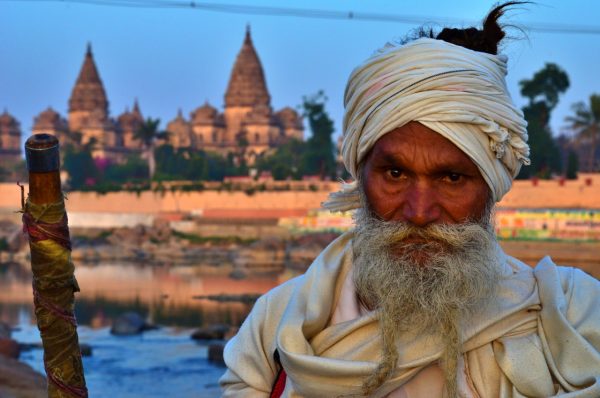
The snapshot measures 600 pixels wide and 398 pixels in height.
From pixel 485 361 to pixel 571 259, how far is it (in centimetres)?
1993

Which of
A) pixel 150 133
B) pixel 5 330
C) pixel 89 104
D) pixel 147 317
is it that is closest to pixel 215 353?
pixel 5 330

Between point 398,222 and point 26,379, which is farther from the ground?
point 398,222

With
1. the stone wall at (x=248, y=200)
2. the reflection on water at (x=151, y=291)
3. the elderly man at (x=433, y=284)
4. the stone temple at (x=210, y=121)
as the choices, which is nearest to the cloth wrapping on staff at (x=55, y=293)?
the elderly man at (x=433, y=284)

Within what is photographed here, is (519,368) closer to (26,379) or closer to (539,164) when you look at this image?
(26,379)

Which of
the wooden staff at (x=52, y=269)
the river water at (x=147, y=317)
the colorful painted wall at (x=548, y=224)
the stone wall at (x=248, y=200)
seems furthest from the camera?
the stone wall at (x=248, y=200)

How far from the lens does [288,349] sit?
43.4 inches

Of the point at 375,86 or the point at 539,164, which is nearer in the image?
the point at 375,86

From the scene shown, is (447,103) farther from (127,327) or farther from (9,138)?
(9,138)

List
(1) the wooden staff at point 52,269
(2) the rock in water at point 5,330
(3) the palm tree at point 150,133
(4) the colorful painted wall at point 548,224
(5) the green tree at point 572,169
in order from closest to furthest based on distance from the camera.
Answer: (1) the wooden staff at point 52,269
(2) the rock in water at point 5,330
(4) the colorful painted wall at point 548,224
(5) the green tree at point 572,169
(3) the palm tree at point 150,133

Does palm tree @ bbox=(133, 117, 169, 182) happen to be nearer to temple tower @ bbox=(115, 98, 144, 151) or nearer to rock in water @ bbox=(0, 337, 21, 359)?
temple tower @ bbox=(115, 98, 144, 151)

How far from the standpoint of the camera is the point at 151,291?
58.1 feet

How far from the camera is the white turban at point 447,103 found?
1093 millimetres

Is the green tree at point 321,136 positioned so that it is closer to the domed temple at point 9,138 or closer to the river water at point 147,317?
the river water at point 147,317

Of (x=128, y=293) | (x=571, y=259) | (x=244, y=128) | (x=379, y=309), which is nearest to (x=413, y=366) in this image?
(x=379, y=309)
